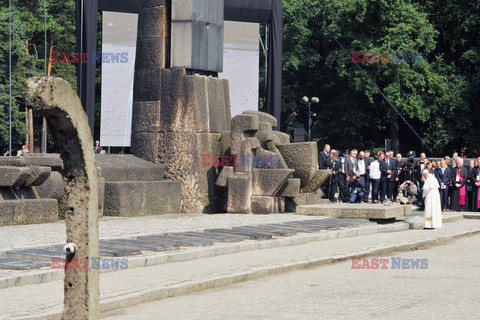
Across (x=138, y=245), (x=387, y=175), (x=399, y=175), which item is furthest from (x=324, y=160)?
(x=138, y=245)

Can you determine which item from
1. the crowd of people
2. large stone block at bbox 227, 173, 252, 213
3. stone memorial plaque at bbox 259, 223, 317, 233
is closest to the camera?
stone memorial plaque at bbox 259, 223, 317, 233

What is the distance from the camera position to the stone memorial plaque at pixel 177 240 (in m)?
12.8

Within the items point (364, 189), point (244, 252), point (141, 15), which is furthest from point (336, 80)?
point (244, 252)

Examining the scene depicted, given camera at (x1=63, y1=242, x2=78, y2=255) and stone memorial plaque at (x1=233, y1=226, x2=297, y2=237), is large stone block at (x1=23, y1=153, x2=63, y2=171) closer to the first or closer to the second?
stone memorial plaque at (x1=233, y1=226, x2=297, y2=237)

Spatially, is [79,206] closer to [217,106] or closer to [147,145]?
[147,145]

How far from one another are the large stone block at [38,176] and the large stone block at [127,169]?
1.72m

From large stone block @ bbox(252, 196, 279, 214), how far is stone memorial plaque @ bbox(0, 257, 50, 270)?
10.1 meters

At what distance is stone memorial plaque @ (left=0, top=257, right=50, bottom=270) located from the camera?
9.76 m

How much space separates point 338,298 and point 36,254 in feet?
13.8

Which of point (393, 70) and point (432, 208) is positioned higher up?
point (393, 70)

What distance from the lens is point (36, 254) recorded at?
10852mm

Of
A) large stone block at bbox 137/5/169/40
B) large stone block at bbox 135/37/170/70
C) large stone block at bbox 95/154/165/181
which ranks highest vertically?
large stone block at bbox 137/5/169/40

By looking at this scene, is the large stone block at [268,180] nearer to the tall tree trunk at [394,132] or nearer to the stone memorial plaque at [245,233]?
the stone memorial plaque at [245,233]

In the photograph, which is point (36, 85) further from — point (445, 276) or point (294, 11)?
point (294, 11)
